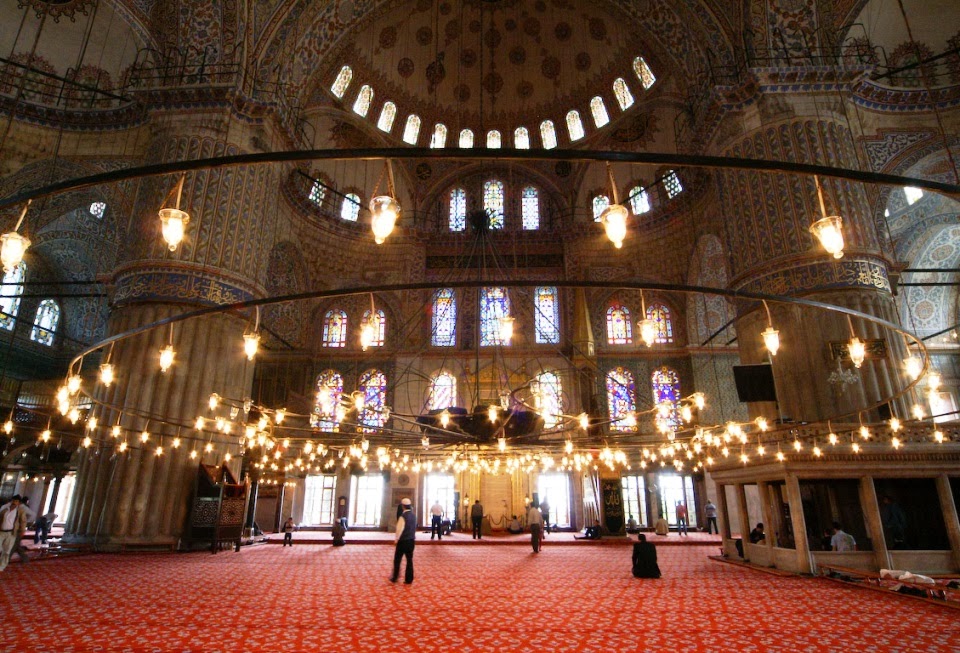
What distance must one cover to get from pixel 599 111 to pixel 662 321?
819 centimetres

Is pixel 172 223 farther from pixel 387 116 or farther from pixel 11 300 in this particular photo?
pixel 11 300

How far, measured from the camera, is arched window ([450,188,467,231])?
21.1 m

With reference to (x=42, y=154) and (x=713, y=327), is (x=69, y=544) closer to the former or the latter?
(x=42, y=154)

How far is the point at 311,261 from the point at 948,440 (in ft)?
57.1

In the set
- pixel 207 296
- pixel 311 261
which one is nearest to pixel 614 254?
pixel 311 261

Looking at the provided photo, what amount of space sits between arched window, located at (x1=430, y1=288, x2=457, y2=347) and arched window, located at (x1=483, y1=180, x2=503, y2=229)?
3.48 m

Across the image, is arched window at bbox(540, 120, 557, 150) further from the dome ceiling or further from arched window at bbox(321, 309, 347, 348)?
arched window at bbox(321, 309, 347, 348)

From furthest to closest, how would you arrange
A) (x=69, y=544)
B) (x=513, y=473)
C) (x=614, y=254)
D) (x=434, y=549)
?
(x=614, y=254), (x=513, y=473), (x=434, y=549), (x=69, y=544)

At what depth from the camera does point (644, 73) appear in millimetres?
18969

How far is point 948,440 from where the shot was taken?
27.8 ft

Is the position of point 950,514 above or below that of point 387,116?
below

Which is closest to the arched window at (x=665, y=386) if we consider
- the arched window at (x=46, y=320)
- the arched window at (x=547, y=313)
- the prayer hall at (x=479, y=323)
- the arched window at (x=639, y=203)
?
the prayer hall at (x=479, y=323)

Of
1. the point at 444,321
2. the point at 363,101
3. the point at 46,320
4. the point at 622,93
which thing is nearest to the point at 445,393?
the point at 444,321

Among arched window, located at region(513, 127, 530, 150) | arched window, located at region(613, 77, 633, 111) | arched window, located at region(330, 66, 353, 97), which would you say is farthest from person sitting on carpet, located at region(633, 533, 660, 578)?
arched window, located at region(330, 66, 353, 97)
